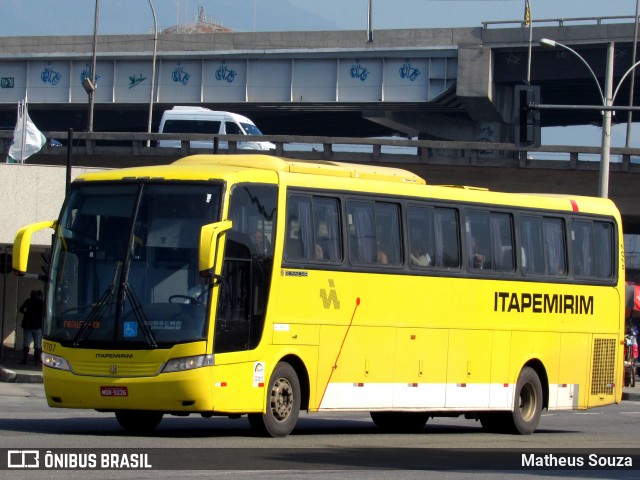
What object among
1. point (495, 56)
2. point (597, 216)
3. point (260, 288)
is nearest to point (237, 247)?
point (260, 288)

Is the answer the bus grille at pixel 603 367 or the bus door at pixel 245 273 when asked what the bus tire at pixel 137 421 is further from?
the bus grille at pixel 603 367

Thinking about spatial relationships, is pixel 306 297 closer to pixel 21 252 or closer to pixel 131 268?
pixel 131 268

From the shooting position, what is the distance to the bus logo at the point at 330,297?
1709 centimetres

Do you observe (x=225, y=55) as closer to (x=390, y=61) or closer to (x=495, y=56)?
(x=390, y=61)

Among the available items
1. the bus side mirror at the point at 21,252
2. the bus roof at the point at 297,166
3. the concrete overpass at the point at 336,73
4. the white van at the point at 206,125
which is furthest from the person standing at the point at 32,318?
the concrete overpass at the point at 336,73

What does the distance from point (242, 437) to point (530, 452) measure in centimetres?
340

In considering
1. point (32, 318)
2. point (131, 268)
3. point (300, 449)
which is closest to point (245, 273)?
point (131, 268)

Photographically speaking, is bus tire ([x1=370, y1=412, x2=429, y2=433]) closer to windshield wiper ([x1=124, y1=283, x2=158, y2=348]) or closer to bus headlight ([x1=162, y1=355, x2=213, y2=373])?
bus headlight ([x1=162, y1=355, x2=213, y2=373])

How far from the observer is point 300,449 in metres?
14.8

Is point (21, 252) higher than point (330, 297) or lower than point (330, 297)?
higher

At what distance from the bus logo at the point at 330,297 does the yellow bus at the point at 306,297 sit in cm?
2

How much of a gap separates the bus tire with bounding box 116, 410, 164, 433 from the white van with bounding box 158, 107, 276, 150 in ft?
126

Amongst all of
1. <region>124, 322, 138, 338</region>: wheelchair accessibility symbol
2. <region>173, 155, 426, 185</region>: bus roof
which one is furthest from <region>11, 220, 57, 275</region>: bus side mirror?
<region>173, 155, 426, 185</region>: bus roof

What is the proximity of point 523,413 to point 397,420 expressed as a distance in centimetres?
191
